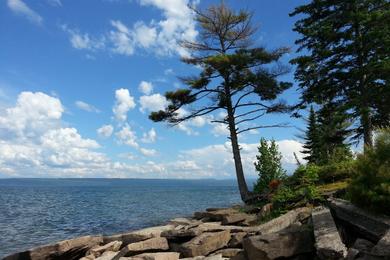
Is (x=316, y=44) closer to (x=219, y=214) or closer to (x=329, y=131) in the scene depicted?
(x=329, y=131)

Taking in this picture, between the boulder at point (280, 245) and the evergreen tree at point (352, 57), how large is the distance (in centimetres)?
1476

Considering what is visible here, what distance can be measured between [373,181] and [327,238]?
2.17 metres

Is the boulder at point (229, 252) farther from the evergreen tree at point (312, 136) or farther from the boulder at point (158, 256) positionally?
the evergreen tree at point (312, 136)

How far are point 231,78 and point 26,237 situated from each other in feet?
53.3

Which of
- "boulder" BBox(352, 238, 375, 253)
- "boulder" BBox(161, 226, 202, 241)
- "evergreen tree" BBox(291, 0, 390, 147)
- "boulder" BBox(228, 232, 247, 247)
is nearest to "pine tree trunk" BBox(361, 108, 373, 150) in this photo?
"evergreen tree" BBox(291, 0, 390, 147)

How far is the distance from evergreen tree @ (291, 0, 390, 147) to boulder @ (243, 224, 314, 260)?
1476 centimetres

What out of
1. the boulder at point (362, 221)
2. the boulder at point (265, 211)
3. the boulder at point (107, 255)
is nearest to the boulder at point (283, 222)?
the boulder at point (362, 221)

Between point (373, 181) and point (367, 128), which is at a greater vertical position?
point (367, 128)

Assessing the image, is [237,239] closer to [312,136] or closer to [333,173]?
[333,173]

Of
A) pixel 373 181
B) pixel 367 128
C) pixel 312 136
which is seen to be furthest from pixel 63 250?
pixel 312 136

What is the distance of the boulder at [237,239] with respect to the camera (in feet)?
40.8

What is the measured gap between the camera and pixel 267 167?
25875 millimetres

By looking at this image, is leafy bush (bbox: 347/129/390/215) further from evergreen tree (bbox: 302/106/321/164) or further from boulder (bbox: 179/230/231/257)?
evergreen tree (bbox: 302/106/321/164)

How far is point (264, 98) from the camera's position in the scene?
92.3ft
